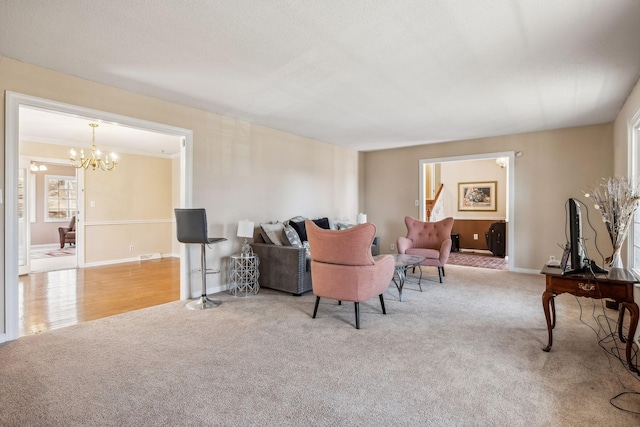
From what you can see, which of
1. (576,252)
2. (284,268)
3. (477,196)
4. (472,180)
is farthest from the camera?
(472,180)

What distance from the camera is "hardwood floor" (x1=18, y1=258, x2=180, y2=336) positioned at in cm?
338

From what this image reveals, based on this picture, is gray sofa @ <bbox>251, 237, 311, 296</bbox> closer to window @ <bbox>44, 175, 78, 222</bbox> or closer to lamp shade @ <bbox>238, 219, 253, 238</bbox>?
lamp shade @ <bbox>238, 219, 253, 238</bbox>

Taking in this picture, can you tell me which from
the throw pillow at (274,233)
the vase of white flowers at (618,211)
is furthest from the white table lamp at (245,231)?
the vase of white flowers at (618,211)

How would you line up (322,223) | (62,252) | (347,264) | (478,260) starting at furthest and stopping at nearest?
1. (62,252)
2. (478,260)
3. (322,223)
4. (347,264)

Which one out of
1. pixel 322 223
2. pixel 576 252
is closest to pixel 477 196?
pixel 322 223

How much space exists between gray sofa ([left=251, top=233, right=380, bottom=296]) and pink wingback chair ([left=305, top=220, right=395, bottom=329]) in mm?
900

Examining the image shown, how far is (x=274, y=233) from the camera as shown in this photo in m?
4.71

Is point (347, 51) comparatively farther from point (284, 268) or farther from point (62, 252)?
point (62, 252)

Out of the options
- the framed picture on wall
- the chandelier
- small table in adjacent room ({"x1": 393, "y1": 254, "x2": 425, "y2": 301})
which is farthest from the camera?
the framed picture on wall

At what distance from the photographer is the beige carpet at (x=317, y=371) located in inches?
69.1

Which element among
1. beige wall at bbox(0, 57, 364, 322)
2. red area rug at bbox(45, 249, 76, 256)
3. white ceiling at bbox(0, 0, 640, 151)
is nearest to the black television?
white ceiling at bbox(0, 0, 640, 151)

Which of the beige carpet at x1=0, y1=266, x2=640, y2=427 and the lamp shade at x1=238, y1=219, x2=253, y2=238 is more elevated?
the lamp shade at x1=238, y1=219, x2=253, y2=238

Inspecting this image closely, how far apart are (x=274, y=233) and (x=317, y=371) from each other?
2.69m

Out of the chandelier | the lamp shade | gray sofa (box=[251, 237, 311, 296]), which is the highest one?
the chandelier
